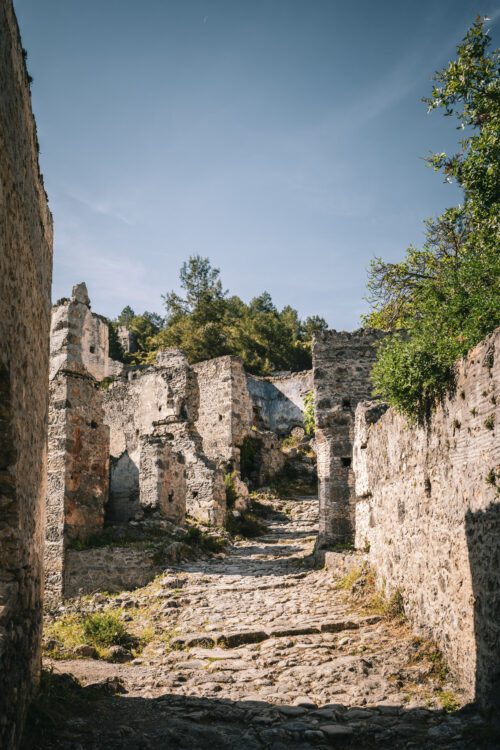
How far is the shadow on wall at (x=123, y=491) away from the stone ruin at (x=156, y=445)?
3 centimetres

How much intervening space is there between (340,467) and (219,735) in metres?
8.01

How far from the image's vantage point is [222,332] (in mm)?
37812

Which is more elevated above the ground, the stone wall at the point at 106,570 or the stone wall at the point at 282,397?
the stone wall at the point at 282,397

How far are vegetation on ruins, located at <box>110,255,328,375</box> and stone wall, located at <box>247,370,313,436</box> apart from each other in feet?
10.3

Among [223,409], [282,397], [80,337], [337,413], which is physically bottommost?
[337,413]

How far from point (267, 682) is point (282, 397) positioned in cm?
2911

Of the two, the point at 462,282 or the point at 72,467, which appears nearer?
the point at 462,282

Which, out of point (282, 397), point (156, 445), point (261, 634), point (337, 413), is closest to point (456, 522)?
point (261, 634)

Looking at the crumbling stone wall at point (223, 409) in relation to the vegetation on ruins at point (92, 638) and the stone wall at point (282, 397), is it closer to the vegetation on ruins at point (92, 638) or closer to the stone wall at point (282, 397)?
the stone wall at point (282, 397)

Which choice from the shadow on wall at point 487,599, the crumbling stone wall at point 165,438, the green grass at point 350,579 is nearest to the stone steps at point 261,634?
the green grass at point 350,579

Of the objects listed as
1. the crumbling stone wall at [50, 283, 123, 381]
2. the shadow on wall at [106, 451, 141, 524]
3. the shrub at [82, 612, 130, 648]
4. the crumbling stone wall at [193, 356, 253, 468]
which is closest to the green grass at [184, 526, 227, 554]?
the shadow on wall at [106, 451, 141, 524]

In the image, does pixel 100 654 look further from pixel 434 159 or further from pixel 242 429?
pixel 242 429

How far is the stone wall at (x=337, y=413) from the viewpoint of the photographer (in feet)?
39.9

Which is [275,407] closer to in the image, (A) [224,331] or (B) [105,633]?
(A) [224,331]
